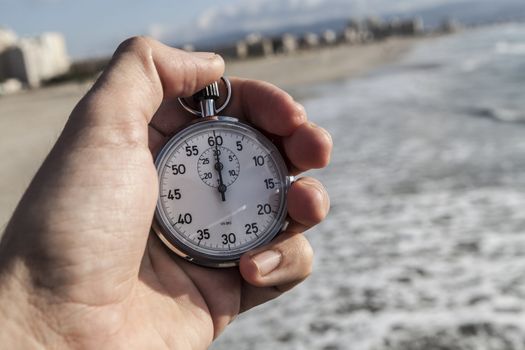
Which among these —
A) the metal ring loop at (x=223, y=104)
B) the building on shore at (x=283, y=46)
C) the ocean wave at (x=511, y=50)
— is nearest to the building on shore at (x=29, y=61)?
the building on shore at (x=283, y=46)

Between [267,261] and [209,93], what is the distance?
Answer: 70 cm

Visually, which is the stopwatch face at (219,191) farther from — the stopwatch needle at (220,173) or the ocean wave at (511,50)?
the ocean wave at (511,50)

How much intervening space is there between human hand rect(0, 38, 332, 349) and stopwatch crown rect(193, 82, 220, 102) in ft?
0.22

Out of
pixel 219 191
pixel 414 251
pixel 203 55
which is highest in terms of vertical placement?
pixel 203 55

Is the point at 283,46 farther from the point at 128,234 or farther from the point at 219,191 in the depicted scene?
the point at 128,234

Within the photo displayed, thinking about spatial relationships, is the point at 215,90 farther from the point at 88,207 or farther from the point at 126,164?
the point at 88,207

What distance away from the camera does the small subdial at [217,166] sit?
95.6 inches

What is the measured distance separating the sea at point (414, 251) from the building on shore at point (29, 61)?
47797 millimetres

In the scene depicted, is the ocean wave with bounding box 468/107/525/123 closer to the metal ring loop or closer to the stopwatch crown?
the metal ring loop

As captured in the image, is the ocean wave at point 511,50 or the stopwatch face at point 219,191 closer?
the stopwatch face at point 219,191

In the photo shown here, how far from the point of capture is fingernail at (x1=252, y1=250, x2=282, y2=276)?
2314 mm

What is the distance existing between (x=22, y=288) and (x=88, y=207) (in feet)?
1.09

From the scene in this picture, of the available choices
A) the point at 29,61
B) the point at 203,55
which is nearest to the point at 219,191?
the point at 203,55

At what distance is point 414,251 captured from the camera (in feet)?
18.1
